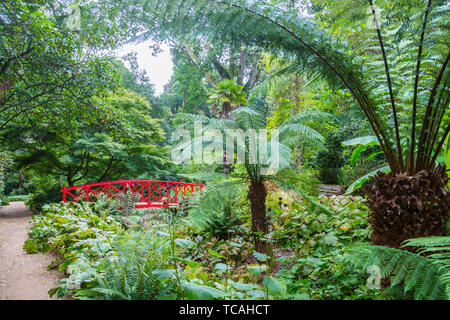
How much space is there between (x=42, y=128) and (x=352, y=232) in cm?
514

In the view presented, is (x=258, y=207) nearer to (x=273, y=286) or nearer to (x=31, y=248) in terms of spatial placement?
(x=273, y=286)

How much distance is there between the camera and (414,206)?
1.21m

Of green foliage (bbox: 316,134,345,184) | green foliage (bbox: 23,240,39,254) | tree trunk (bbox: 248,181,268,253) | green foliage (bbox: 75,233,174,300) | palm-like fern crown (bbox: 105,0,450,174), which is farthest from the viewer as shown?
green foliage (bbox: 316,134,345,184)

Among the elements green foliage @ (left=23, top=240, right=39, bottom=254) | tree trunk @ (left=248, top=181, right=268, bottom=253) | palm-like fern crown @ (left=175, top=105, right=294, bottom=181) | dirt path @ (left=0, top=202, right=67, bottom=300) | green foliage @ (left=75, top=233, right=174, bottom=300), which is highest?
palm-like fern crown @ (left=175, top=105, right=294, bottom=181)

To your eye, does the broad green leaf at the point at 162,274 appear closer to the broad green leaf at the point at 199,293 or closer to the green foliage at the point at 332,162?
the broad green leaf at the point at 199,293

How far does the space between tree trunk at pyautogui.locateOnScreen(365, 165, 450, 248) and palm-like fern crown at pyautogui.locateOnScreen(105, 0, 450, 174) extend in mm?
132

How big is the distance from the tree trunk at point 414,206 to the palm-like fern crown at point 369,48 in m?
0.13

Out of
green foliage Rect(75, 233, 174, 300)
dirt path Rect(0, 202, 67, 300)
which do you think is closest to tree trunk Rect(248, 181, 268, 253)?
green foliage Rect(75, 233, 174, 300)

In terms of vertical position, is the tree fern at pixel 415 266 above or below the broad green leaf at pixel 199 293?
above

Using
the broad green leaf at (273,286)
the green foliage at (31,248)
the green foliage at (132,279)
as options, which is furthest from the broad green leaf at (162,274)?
the green foliage at (31,248)

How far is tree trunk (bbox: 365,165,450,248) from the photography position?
3.97 ft

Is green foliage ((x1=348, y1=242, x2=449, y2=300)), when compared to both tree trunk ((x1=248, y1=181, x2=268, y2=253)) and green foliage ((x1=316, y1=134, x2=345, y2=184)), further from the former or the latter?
green foliage ((x1=316, y1=134, x2=345, y2=184))

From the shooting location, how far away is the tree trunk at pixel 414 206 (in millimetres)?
1209
